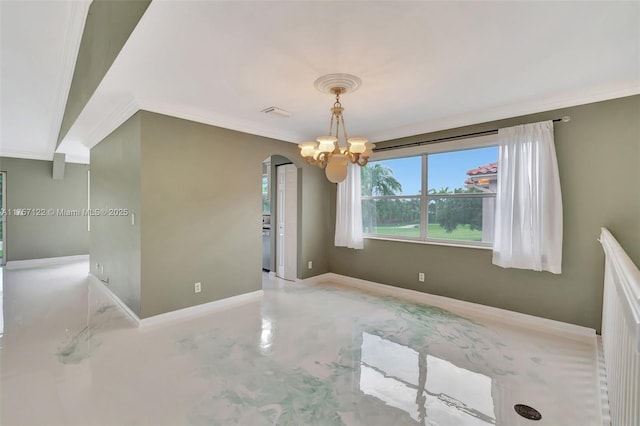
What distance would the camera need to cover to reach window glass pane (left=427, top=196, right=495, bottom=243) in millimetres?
3738

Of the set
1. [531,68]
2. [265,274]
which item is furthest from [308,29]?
[265,274]

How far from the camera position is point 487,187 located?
3.73 m

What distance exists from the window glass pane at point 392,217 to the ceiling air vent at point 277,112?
205 centimetres

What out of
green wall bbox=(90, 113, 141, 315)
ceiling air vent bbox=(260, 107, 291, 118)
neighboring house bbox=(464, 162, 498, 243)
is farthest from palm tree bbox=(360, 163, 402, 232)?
green wall bbox=(90, 113, 141, 315)

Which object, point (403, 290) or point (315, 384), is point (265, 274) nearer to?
point (403, 290)

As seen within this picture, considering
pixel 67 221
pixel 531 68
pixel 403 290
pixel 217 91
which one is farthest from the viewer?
pixel 67 221

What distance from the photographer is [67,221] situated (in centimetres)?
696

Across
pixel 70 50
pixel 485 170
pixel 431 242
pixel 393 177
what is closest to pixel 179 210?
pixel 70 50

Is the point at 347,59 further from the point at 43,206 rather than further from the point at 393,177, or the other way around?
the point at 43,206

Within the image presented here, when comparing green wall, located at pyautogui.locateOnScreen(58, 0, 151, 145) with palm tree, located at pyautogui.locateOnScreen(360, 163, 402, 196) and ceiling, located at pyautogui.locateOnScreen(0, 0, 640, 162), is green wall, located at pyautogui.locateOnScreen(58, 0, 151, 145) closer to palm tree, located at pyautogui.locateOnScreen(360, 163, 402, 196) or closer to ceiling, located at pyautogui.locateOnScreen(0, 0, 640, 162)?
ceiling, located at pyautogui.locateOnScreen(0, 0, 640, 162)

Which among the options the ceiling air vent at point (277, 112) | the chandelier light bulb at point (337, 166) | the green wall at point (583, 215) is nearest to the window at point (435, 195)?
the green wall at point (583, 215)

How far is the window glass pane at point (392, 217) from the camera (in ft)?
14.6

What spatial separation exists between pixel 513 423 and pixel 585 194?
2430mm

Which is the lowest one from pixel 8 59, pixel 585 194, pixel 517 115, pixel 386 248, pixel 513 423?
pixel 513 423
